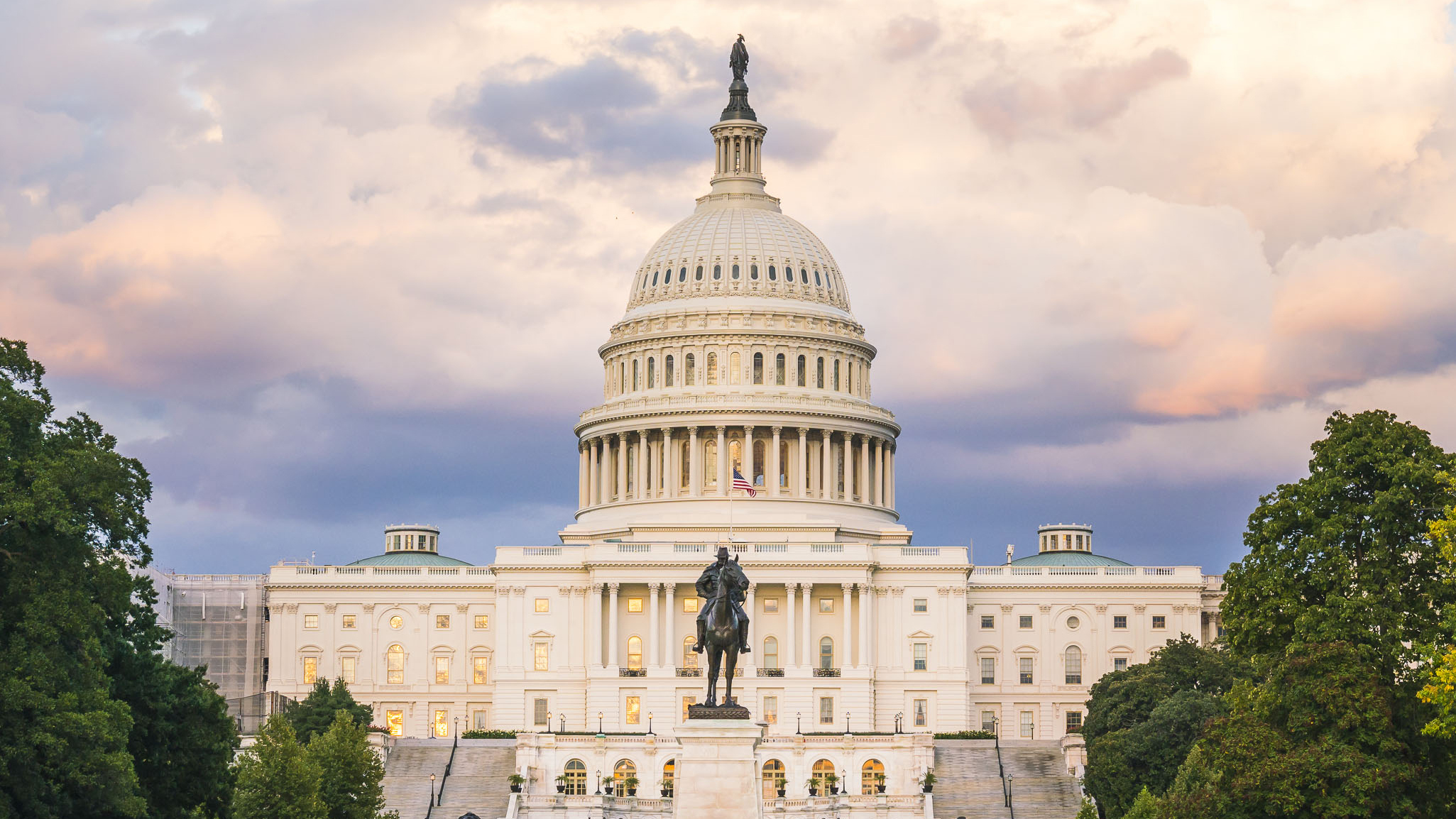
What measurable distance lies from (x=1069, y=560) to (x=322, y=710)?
58.5 meters

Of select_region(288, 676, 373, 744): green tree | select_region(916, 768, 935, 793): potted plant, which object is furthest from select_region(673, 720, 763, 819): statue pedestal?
select_region(288, 676, 373, 744): green tree

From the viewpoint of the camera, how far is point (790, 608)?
138 meters

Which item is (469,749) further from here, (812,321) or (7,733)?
(7,733)

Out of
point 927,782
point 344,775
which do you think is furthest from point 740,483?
point 344,775

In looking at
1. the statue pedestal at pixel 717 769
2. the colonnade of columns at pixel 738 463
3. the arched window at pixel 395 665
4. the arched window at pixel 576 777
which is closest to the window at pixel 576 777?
the arched window at pixel 576 777

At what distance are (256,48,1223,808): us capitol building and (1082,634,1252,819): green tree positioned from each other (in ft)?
71.2

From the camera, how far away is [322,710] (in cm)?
11925

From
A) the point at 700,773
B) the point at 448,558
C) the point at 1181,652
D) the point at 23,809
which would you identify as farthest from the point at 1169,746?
the point at 448,558

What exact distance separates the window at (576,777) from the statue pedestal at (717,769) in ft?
191

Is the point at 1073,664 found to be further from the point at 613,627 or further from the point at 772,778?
the point at 772,778

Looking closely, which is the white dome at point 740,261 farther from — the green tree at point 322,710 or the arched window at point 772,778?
the arched window at point 772,778

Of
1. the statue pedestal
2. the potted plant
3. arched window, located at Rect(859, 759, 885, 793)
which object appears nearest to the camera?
the statue pedestal

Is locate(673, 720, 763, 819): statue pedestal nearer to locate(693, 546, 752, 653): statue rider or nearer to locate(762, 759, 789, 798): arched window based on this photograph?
locate(693, 546, 752, 653): statue rider

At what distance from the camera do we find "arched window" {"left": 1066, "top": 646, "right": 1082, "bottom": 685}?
147 meters
